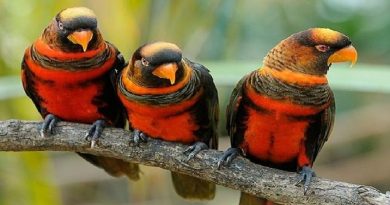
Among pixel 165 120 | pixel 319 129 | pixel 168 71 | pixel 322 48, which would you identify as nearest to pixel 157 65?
pixel 168 71

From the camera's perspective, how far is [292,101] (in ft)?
10.2

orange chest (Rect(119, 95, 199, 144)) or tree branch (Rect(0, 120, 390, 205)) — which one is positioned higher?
orange chest (Rect(119, 95, 199, 144))

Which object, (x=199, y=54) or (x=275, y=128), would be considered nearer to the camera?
(x=275, y=128)

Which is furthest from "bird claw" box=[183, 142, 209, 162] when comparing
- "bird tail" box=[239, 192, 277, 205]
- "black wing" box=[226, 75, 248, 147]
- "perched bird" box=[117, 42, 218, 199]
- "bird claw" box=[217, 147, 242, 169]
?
"bird tail" box=[239, 192, 277, 205]

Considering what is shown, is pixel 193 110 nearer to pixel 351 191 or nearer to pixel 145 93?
pixel 145 93

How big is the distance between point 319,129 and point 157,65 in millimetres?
829

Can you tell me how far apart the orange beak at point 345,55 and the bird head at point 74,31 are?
107 centimetres

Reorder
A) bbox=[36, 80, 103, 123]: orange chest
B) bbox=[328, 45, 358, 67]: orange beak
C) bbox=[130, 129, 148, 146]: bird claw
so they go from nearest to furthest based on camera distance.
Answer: bbox=[328, 45, 358, 67]: orange beak
bbox=[130, 129, 148, 146]: bird claw
bbox=[36, 80, 103, 123]: orange chest

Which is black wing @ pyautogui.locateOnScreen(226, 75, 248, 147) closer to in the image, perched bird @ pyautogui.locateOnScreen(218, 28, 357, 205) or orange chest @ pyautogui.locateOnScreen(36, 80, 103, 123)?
perched bird @ pyautogui.locateOnScreen(218, 28, 357, 205)

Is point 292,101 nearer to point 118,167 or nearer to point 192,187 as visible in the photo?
point 192,187

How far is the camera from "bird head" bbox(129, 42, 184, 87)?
9.89 ft

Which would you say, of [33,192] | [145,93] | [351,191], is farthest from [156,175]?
[351,191]

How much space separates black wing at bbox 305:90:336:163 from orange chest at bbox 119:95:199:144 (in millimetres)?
546

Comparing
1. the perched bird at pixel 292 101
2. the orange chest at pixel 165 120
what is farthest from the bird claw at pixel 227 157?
the orange chest at pixel 165 120
